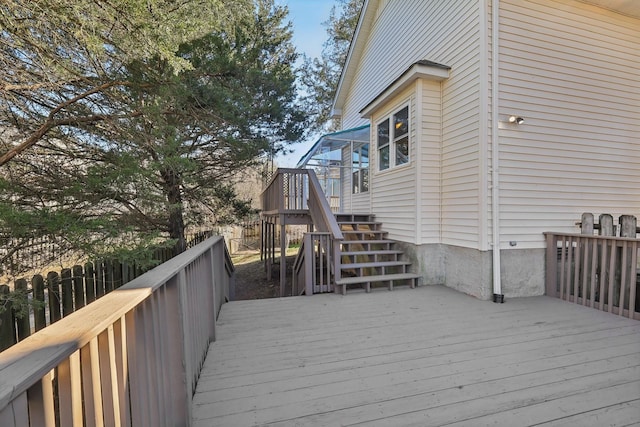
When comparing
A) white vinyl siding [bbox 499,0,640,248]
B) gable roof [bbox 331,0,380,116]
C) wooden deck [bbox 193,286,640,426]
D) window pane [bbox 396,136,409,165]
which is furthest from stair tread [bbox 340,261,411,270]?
gable roof [bbox 331,0,380,116]

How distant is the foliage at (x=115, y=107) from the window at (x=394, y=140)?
2570mm

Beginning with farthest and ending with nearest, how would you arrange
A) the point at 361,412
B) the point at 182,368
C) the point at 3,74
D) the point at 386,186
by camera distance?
the point at 386,186, the point at 3,74, the point at 361,412, the point at 182,368

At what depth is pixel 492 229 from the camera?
448 centimetres

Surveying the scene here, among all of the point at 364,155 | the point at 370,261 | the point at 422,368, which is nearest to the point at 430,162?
the point at 370,261

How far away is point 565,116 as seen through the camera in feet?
16.1

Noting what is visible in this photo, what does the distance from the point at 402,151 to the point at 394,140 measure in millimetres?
405

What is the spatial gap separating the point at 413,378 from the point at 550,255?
3.86 m

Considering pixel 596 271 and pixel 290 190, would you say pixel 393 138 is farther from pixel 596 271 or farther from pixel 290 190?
pixel 596 271

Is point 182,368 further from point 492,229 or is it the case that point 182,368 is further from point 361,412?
point 492,229

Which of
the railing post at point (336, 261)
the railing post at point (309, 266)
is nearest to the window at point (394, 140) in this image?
the railing post at point (336, 261)

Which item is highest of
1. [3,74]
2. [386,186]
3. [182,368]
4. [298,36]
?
[298,36]

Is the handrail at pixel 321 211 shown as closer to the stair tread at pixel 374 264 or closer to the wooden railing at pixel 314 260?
the wooden railing at pixel 314 260

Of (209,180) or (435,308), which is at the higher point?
(209,180)

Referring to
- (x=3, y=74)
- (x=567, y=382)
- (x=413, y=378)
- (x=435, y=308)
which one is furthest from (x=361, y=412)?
(x=3, y=74)
